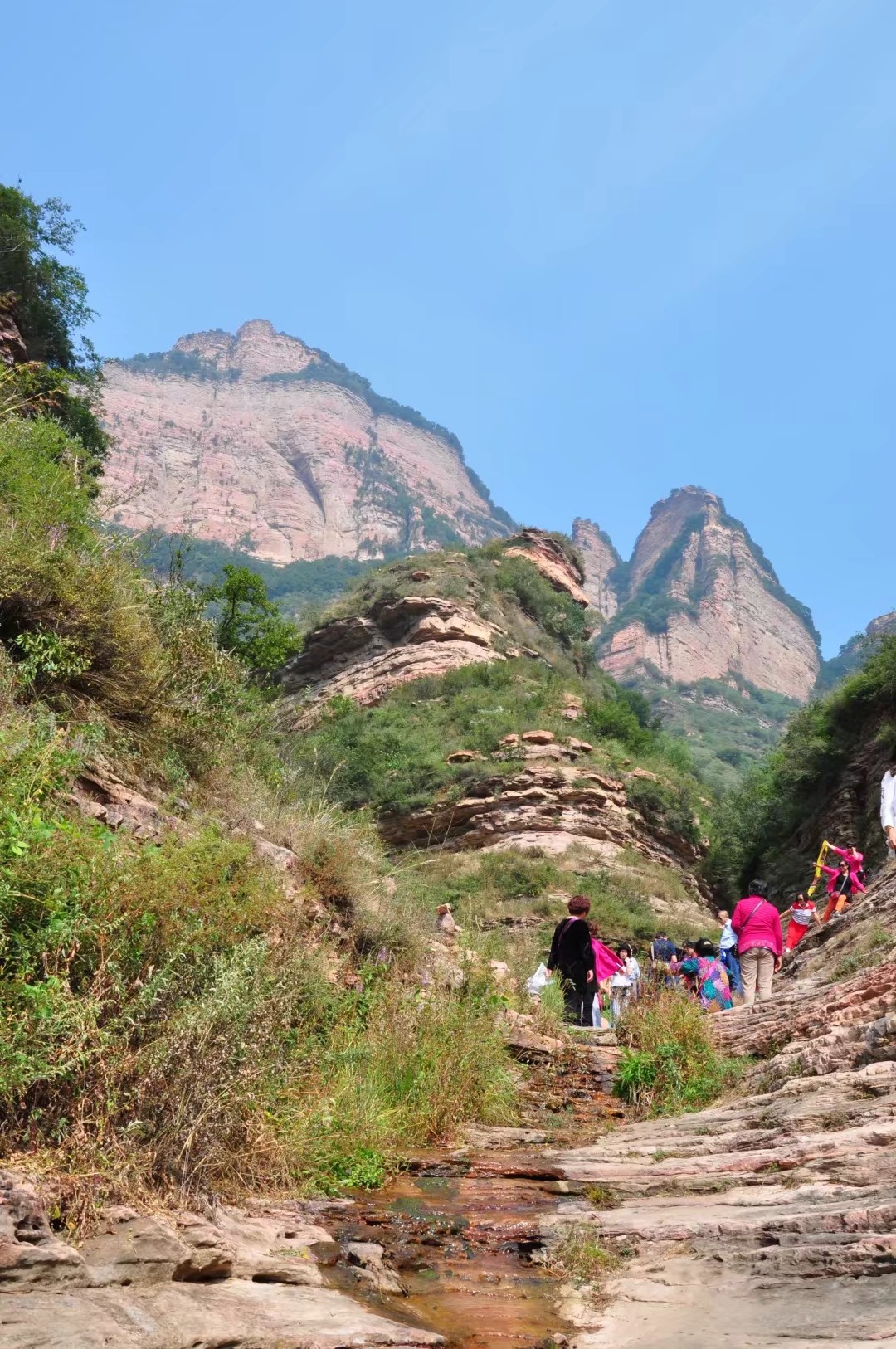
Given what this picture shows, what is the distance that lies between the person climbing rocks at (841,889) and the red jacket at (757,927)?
2.85 m

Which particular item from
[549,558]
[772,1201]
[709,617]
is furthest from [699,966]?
[709,617]

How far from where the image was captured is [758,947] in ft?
30.6

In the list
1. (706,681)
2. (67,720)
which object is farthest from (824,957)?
(706,681)

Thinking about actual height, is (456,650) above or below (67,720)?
above

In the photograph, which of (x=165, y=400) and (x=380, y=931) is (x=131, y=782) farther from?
(x=165, y=400)

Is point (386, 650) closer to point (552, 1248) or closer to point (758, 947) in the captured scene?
point (758, 947)

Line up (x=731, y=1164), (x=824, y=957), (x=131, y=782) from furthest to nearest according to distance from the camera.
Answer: (x=824, y=957) → (x=131, y=782) → (x=731, y=1164)

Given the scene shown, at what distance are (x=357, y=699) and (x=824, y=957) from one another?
23.4m

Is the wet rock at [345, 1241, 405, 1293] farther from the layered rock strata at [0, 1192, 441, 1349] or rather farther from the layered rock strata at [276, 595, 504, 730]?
the layered rock strata at [276, 595, 504, 730]

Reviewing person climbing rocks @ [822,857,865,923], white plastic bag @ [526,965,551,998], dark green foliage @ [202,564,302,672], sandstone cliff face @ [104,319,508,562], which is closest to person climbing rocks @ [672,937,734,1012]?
white plastic bag @ [526,965,551,998]

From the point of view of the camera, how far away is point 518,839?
72.3ft

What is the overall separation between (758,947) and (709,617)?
373 ft

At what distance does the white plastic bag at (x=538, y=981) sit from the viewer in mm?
8773

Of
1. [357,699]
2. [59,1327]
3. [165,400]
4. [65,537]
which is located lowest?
[59,1327]
